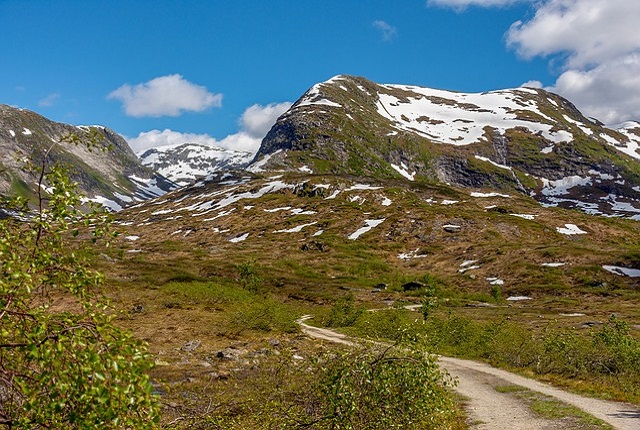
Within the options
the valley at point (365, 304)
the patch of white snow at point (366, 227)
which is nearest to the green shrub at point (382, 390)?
the valley at point (365, 304)

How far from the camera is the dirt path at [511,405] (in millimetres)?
23750

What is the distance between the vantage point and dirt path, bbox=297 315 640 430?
23750 millimetres

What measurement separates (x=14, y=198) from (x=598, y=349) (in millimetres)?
47281

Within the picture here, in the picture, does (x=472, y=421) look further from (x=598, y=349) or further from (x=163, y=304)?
(x=163, y=304)

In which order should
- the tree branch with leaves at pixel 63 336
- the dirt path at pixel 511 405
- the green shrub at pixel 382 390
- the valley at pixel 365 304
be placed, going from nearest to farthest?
the tree branch with leaves at pixel 63 336, the green shrub at pixel 382 390, the valley at pixel 365 304, the dirt path at pixel 511 405

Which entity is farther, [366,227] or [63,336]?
[366,227]

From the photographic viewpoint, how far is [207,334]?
4903 centimetres

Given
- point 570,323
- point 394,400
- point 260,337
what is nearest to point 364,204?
point 570,323

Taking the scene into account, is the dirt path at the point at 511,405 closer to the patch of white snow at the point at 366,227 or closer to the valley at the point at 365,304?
the valley at the point at 365,304

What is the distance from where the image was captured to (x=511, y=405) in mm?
28406

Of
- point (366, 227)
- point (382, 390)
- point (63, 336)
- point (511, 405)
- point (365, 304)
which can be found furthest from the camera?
point (366, 227)

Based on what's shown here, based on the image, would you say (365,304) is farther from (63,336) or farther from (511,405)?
(63,336)

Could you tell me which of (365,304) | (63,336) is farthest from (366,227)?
(63,336)

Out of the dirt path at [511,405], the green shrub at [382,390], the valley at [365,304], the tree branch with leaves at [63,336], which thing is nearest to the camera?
the tree branch with leaves at [63,336]
